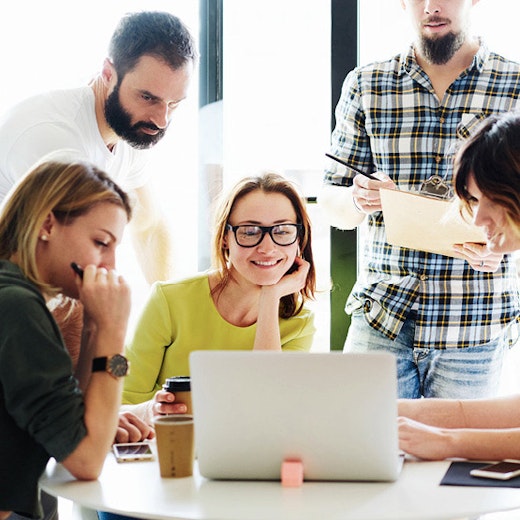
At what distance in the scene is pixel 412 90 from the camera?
8.52 ft

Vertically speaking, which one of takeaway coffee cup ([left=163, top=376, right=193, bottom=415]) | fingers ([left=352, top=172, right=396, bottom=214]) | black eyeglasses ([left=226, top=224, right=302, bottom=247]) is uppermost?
→ fingers ([left=352, top=172, right=396, bottom=214])

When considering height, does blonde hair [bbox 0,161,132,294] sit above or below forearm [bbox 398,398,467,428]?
above

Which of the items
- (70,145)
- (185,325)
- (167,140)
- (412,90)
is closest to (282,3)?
(167,140)

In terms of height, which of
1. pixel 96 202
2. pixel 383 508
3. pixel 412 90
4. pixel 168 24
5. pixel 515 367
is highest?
pixel 168 24

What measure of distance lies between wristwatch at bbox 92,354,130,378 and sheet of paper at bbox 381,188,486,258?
3.01 feet

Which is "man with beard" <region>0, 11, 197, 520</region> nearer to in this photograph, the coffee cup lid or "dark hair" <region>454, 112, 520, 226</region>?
the coffee cup lid

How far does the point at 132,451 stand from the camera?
1653mm

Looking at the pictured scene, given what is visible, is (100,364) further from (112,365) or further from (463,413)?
(463,413)

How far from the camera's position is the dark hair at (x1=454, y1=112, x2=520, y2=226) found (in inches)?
66.6

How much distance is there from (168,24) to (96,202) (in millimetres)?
1079

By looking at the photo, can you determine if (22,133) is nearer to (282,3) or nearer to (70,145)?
(70,145)

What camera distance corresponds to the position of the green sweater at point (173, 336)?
2.14 m

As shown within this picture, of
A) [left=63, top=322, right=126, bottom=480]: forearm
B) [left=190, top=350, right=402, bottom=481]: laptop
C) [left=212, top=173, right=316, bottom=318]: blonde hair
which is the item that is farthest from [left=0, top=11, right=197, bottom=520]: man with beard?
[left=190, top=350, right=402, bottom=481]: laptop

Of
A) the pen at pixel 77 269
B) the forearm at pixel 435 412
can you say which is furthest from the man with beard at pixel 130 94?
the forearm at pixel 435 412
